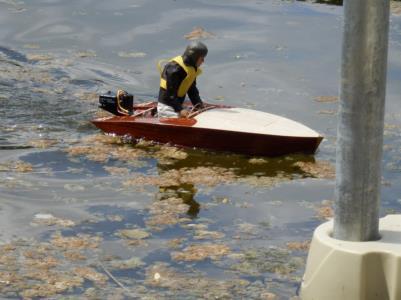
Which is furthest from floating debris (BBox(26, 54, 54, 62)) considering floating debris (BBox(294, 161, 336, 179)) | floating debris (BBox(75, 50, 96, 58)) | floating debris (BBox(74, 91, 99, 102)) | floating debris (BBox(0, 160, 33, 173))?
floating debris (BBox(294, 161, 336, 179))

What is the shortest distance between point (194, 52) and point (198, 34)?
14.8 ft

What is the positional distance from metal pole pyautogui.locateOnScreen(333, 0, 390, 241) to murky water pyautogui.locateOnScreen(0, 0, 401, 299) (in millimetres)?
1083

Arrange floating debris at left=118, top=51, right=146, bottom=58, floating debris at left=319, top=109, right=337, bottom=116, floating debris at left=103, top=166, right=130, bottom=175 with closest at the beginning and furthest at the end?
floating debris at left=103, top=166, right=130, bottom=175 → floating debris at left=319, top=109, right=337, bottom=116 → floating debris at left=118, top=51, right=146, bottom=58

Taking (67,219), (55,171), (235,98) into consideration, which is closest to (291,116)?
(235,98)

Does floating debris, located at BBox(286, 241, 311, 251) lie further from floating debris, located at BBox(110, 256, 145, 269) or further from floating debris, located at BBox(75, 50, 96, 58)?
floating debris, located at BBox(75, 50, 96, 58)

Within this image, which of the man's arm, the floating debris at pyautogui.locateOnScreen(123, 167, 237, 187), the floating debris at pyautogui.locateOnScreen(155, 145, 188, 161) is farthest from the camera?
the man's arm

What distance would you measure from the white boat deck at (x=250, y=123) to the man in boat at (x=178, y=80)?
14.2 inches

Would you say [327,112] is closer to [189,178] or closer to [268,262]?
[189,178]

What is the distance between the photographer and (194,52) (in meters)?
10.8

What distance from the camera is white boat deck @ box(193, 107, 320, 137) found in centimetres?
1035

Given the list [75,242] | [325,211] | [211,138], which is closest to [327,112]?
[211,138]

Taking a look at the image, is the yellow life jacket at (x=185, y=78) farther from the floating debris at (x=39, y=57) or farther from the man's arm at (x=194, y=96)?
the floating debris at (x=39, y=57)

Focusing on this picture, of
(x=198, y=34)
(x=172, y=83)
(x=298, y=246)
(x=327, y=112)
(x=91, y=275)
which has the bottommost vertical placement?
(x=91, y=275)

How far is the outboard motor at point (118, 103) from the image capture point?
1133 centimetres
